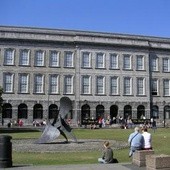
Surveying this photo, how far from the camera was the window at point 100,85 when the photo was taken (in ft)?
250

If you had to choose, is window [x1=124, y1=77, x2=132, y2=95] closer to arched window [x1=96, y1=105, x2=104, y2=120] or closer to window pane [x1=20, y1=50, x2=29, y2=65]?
arched window [x1=96, y1=105, x2=104, y2=120]

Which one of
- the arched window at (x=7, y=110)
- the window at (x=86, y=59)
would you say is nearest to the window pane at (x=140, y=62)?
the window at (x=86, y=59)

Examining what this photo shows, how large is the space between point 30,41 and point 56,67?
6.15 m

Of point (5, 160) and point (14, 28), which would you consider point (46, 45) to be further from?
point (5, 160)

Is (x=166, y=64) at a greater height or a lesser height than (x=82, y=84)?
greater

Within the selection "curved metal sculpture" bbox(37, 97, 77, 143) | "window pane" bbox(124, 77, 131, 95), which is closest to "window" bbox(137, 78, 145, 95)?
"window pane" bbox(124, 77, 131, 95)

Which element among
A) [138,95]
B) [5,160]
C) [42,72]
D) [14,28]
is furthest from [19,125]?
[5,160]

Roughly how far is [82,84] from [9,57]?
1314 cm

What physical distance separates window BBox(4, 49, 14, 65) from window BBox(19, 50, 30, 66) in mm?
1484

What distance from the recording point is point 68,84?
7488cm

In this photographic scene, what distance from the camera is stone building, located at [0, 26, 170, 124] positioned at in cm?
7244

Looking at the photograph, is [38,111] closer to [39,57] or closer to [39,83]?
[39,83]

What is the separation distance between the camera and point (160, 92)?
265ft

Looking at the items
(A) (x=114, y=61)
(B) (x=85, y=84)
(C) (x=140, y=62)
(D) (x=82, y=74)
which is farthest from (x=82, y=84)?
(C) (x=140, y=62)
